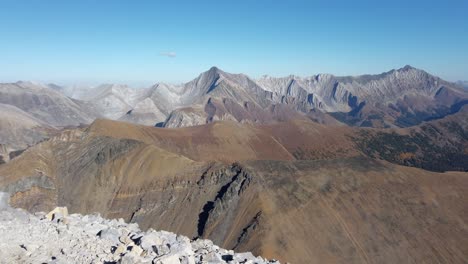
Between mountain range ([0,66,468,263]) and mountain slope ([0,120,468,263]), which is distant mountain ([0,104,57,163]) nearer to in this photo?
mountain range ([0,66,468,263])

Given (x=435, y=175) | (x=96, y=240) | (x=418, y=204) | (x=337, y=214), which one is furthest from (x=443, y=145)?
(x=96, y=240)

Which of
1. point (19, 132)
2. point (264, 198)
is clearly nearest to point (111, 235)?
point (264, 198)

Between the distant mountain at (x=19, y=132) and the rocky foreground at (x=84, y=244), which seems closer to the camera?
the rocky foreground at (x=84, y=244)

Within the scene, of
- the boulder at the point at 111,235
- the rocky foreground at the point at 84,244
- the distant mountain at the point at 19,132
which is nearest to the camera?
the rocky foreground at the point at 84,244

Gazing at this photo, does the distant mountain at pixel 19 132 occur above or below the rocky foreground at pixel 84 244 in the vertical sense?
below

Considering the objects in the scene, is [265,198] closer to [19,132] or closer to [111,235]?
[111,235]

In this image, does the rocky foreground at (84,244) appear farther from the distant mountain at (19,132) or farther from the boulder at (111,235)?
the distant mountain at (19,132)

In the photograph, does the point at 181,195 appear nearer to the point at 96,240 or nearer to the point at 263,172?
the point at 263,172

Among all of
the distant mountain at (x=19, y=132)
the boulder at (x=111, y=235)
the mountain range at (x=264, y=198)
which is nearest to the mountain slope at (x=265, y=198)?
the mountain range at (x=264, y=198)
